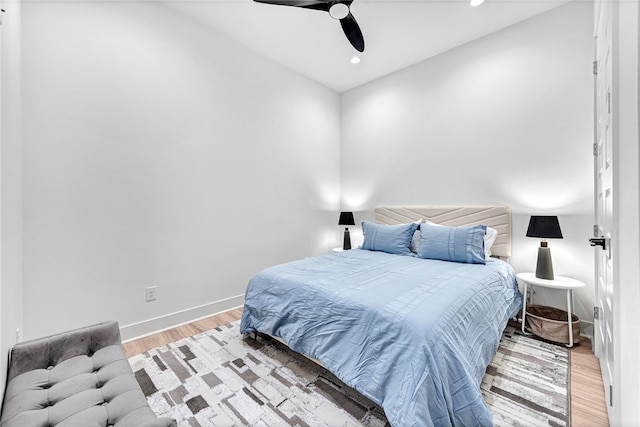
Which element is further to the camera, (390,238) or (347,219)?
(347,219)

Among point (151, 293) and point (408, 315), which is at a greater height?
point (408, 315)

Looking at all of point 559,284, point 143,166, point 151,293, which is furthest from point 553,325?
point 143,166

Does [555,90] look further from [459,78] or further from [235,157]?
[235,157]

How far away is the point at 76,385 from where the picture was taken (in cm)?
119

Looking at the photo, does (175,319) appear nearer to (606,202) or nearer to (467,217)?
(467,217)

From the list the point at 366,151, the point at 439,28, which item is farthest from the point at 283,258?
the point at 439,28

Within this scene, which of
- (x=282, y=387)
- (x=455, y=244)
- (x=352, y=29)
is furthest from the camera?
(x=455, y=244)

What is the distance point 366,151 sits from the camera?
4.15m

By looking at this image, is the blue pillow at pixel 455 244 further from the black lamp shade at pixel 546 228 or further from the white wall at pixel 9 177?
the white wall at pixel 9 177

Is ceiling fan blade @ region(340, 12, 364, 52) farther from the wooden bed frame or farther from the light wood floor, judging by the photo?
the light wood floor

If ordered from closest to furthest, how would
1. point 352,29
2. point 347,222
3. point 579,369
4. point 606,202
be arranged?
point 606,202 < point 579,369 < point 352,29 < point 347,222

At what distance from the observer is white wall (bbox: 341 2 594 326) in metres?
2.49

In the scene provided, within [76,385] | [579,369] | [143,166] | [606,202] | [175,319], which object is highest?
[143,166]

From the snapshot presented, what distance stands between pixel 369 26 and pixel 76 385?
139 inches
